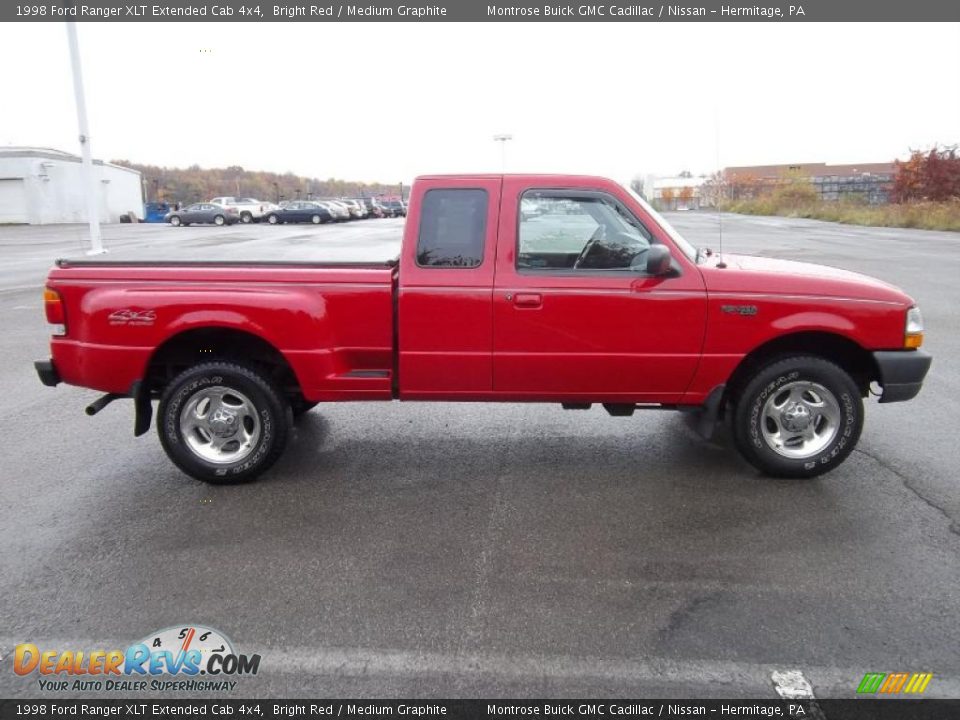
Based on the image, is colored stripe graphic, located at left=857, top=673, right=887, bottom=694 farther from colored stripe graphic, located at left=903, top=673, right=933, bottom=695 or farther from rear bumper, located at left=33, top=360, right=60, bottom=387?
rear bumper, located at left=33, top=360, right=60, bottom=387

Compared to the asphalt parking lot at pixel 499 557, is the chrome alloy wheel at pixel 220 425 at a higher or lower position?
higher

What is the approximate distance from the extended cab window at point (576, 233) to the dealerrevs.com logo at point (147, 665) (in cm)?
281

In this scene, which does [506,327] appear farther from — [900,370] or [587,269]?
[900,370]

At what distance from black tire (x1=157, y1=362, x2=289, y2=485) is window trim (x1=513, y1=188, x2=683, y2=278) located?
1.83 metres

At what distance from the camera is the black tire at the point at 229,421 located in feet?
14.8

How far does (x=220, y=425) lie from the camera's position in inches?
182

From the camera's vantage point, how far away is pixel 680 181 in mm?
7504

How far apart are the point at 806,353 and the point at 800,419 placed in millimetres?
449

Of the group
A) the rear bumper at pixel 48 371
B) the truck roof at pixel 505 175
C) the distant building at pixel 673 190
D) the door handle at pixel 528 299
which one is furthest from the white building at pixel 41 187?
the door handle at pixel 528 299

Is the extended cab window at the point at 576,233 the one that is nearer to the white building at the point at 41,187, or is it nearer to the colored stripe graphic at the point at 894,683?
the colored stripe graphic at the point at 894,683

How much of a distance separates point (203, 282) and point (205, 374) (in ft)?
1.94

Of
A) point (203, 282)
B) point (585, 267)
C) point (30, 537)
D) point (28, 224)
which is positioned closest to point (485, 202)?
point (585, 267)

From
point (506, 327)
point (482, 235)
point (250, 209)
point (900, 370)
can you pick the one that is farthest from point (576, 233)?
point (250, 209)

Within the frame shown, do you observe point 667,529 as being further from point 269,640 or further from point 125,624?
point 125,624
